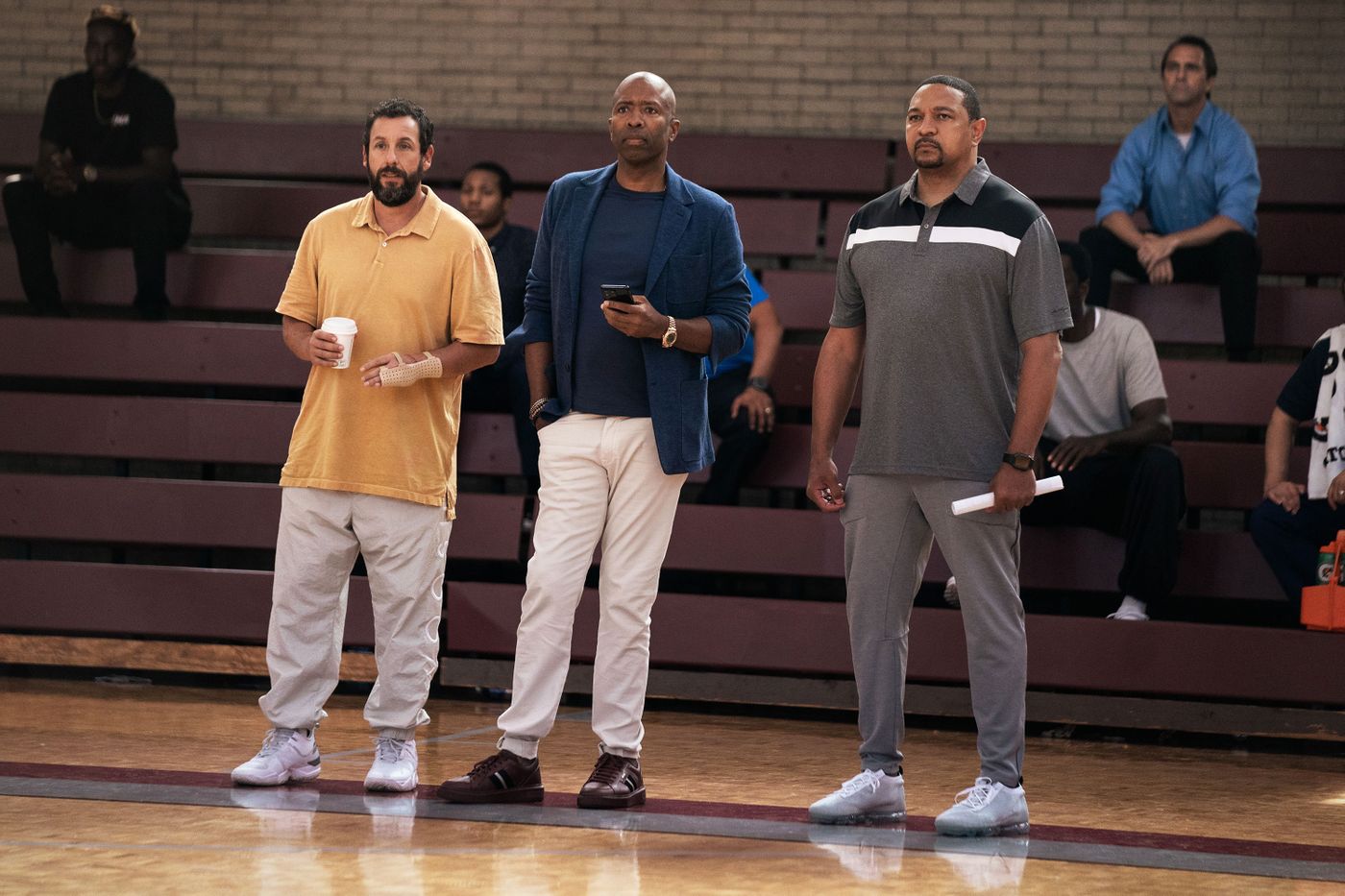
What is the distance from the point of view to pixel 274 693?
12.4 feet

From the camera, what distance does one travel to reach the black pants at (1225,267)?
6152 millimetres

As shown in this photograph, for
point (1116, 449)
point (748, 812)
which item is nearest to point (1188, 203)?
point (1116, 449)

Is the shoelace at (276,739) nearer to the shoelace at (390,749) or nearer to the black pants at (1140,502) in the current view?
the shoelace at (390,749)

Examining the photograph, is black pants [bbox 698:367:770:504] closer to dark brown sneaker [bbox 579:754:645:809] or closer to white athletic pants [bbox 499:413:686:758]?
white athletic pants [bbox 499:413:686:758]

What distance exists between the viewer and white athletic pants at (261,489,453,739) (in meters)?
3.76

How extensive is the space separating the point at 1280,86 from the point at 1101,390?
10.3 feet

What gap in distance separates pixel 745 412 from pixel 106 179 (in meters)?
3.14

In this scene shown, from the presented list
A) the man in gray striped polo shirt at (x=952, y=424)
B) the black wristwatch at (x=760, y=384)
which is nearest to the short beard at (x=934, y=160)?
the man in gray striped polo shirt at (x=952, y=424)

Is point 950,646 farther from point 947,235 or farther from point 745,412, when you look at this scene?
point 947,235

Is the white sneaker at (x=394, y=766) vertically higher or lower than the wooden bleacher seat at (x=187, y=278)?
lower

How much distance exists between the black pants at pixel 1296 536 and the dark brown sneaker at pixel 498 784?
9.08 ft

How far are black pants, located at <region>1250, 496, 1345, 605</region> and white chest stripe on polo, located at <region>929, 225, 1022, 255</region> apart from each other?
2206 mm

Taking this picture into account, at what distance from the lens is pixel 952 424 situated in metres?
3.48

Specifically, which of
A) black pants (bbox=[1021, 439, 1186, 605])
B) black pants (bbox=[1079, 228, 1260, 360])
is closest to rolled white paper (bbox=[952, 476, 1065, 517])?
black pants (bbox=[1021, 439, 1186, 605])
